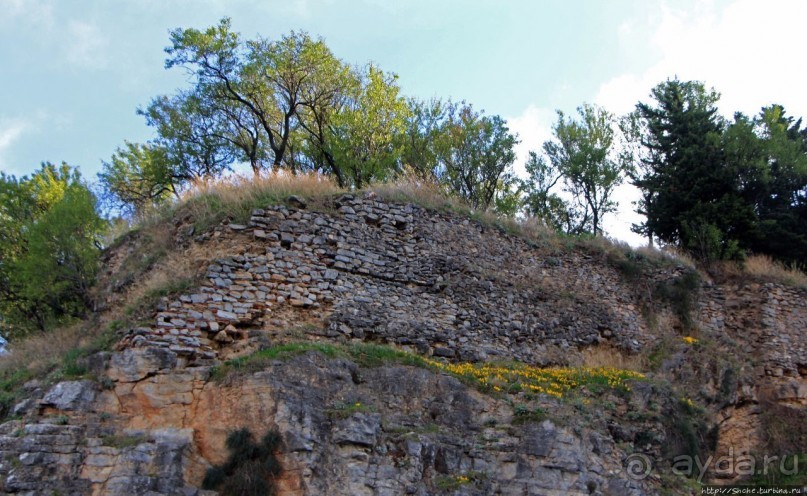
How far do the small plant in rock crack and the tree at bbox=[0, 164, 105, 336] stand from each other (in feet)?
26.2

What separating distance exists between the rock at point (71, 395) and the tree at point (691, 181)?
1559 cm

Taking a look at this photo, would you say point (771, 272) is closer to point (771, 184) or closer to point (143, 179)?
point (771, 184)

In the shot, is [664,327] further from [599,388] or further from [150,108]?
[150,108]

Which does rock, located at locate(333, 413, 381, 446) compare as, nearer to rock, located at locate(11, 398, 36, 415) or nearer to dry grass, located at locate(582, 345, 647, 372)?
rock, located at locate(11, 398, 36, 415)

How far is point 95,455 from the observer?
10.7 m

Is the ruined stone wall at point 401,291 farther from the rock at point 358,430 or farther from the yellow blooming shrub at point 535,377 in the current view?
the rock at point 358,430

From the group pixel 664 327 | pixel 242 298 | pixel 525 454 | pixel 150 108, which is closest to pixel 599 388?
pixel 525 454

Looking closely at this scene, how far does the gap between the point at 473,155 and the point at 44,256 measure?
1371cm

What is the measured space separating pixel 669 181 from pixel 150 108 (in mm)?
15077

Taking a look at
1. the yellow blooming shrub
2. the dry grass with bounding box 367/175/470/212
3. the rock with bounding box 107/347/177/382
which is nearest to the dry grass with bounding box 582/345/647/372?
the yellow blooming shrub

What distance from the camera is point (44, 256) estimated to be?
1744 centimetres

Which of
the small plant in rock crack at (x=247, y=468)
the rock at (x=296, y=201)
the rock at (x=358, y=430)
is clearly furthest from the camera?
the rock at (x=296, y=201)

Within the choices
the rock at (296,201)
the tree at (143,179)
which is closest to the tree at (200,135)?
the tree at (143,179)

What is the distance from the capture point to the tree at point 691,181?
70.8 ft
